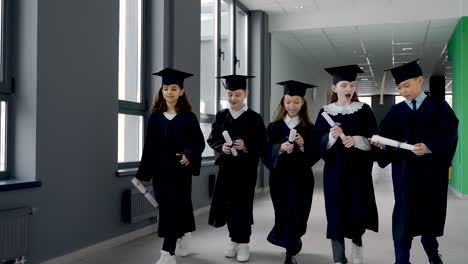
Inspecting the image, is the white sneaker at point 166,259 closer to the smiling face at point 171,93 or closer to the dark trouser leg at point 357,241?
the smiling face at point 171,93

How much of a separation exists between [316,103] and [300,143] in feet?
36.3

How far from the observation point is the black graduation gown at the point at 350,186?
3.12m

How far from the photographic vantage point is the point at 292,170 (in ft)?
11.1

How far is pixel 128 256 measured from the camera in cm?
371

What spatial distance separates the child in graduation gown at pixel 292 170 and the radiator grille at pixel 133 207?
147 centimetres

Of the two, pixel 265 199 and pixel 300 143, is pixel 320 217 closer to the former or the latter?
pixel 265 199

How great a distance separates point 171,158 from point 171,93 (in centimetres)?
51

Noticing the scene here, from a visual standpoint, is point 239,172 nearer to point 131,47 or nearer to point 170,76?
point 170,76

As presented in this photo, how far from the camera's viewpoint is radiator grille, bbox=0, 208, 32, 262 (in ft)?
9.31

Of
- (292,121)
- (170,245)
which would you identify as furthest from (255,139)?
(170,245)

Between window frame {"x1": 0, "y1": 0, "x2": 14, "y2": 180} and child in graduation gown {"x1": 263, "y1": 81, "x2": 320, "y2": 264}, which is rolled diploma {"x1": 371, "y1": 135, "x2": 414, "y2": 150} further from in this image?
window frame {"x1": 0, "y1": 0, "x2": 14, "y2": 180}

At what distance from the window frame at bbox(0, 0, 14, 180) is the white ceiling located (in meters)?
4.95

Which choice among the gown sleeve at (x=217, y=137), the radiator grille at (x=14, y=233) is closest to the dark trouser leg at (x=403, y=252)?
the gown sleeve at (x=217, y=137)

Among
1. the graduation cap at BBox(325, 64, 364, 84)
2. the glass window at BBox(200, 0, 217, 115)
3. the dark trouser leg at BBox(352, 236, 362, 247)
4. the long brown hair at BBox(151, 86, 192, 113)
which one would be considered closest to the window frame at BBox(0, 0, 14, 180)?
the long brown hair at BBox(151, 86, 192, 113)
